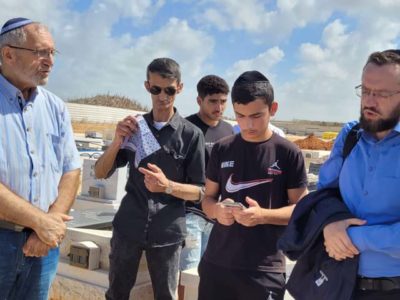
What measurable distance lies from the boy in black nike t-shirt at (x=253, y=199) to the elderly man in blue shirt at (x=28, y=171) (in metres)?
0.92

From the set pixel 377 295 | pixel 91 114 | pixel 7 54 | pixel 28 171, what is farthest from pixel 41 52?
pixel 91 114

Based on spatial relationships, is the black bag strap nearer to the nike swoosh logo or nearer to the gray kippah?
the nike swoosh logo

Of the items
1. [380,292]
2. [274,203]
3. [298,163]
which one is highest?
[298,163]

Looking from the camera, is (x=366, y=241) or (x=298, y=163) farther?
(x=298, y=163)

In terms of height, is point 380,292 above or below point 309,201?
below

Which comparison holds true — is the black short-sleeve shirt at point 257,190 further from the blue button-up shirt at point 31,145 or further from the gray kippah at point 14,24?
the gray kippah at point 14,24

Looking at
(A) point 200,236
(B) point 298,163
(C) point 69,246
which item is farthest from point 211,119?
(B) point 298,163

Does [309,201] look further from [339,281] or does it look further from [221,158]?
[221,158]

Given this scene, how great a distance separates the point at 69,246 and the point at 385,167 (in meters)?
3.15

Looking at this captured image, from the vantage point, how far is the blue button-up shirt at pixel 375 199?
203 cm

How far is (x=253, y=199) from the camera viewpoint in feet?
8.92

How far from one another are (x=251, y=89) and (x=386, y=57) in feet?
2.53

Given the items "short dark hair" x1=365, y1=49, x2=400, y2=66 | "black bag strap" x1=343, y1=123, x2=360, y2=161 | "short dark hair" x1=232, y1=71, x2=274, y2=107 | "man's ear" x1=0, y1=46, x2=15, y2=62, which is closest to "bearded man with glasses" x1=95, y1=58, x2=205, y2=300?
"short dark hair" x1=232, y1=71, x2=274, y2=107

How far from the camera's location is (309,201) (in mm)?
2365
